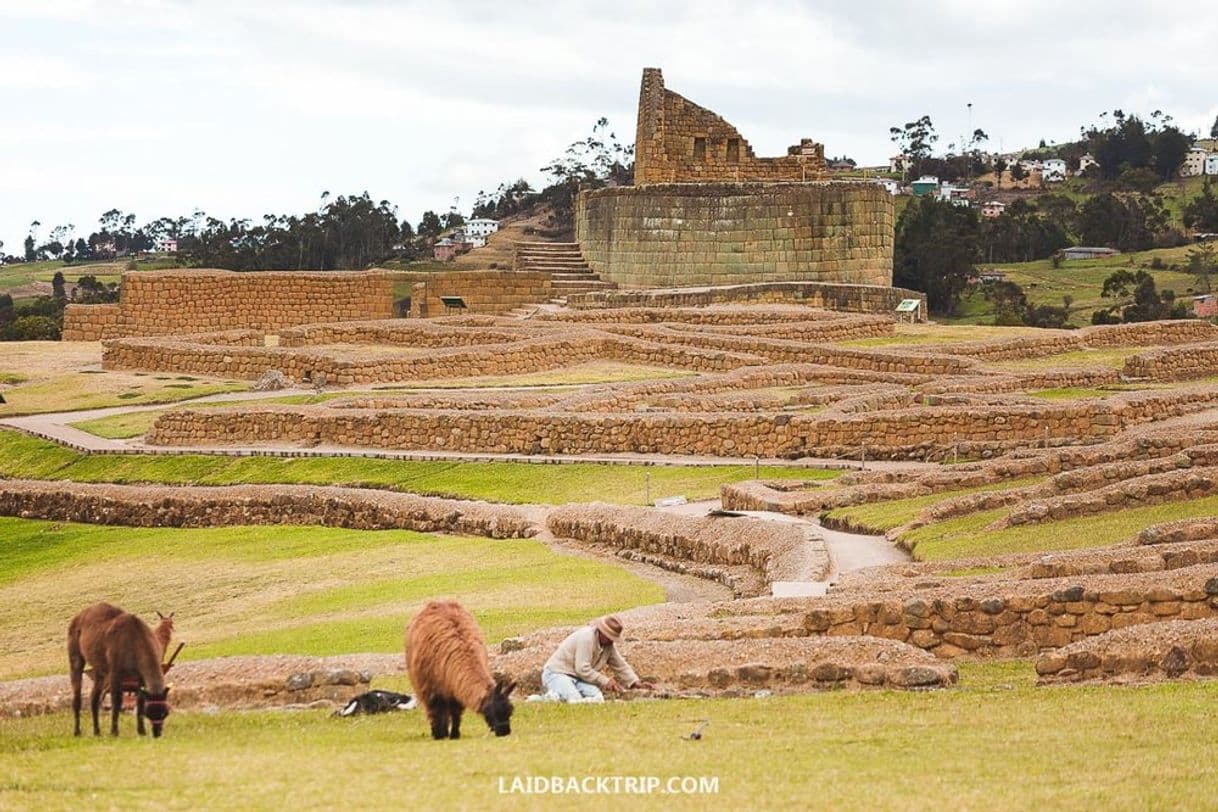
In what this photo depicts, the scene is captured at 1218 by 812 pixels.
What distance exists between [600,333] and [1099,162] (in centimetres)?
9276

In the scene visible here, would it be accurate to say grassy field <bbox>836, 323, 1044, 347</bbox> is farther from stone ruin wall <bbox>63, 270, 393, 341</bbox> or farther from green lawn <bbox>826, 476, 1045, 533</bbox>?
green lawn <bbox>826, 476, 1045, 533</bbox>

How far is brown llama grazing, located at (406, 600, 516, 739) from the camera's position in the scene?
41.0 ft

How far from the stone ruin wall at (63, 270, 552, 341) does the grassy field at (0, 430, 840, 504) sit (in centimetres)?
1916

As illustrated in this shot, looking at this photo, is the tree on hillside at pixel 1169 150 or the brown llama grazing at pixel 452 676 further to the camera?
the tree on hillside at pixel 1169 150

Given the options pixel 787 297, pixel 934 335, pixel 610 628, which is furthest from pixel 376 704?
pixel 787 297

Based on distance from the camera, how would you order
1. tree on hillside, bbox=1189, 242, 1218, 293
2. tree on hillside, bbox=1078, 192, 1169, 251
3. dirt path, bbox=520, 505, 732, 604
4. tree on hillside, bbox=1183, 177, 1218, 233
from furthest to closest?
tree on hillside, bbox=1183, 177, 1218, 233
tree on hillside, bbox=1078, 192, 1169, 251
tree on hillside, bbox=1189, 242, 1218, 293
dirt path, bbox=520, 505, 732, 604

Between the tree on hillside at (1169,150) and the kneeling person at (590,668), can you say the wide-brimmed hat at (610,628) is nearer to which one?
the kneeling person at (590,668)

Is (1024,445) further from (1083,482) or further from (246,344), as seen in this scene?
(246,344)

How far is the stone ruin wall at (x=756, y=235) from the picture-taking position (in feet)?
197

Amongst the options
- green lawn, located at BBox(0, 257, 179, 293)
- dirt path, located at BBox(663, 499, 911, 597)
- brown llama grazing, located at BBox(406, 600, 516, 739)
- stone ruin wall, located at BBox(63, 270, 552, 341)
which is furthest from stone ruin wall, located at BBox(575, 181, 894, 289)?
brown llama grazing, located at BBox(406, 600, 516, 739)

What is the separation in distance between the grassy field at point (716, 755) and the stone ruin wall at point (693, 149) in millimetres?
52281

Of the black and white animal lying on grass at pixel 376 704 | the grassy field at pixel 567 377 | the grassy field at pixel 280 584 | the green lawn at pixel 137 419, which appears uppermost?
the grassy field at pixel 567 377

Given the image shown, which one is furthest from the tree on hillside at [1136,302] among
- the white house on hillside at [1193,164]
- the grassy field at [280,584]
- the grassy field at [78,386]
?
the white house on hillside at [1193,164]

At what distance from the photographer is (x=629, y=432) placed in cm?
3359
